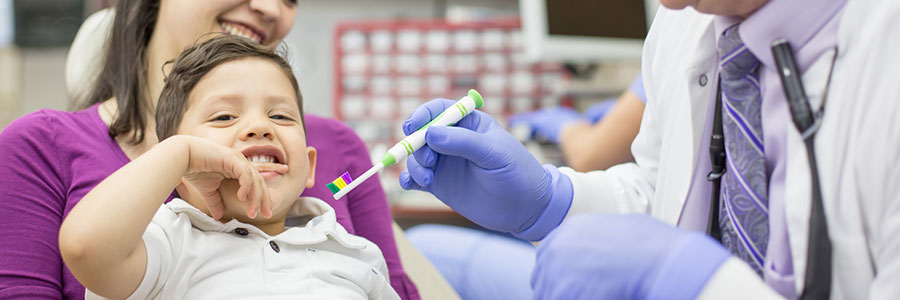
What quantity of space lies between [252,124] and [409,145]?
0.26m

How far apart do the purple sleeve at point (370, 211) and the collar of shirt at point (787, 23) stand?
2.70 ft

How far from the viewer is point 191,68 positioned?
1.21 m

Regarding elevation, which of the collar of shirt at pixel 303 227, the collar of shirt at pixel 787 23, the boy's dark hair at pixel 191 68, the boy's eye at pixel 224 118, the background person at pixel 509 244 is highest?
the collar of shirt at pixel 787 23

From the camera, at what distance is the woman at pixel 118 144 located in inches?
42.9

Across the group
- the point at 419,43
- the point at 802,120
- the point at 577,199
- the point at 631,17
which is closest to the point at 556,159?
the point at 631,17

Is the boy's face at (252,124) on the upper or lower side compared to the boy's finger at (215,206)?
upper

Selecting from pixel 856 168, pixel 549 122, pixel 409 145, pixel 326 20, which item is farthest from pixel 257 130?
pixel 326 20

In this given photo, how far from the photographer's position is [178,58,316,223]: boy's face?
3.72 ft

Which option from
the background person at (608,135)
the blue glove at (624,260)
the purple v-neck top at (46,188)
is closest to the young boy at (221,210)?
the purple v-neck top at (46,188)

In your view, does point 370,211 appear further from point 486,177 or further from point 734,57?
point 734,57

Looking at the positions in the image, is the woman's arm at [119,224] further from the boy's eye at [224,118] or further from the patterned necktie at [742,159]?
the patterned necktie at [742,159]

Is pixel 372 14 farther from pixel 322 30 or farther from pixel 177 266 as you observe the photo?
pixel 177 266

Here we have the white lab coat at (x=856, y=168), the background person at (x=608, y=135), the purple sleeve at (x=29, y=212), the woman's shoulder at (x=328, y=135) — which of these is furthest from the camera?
the background person at (x=608, y=135)

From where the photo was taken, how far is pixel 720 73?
3.59ft
